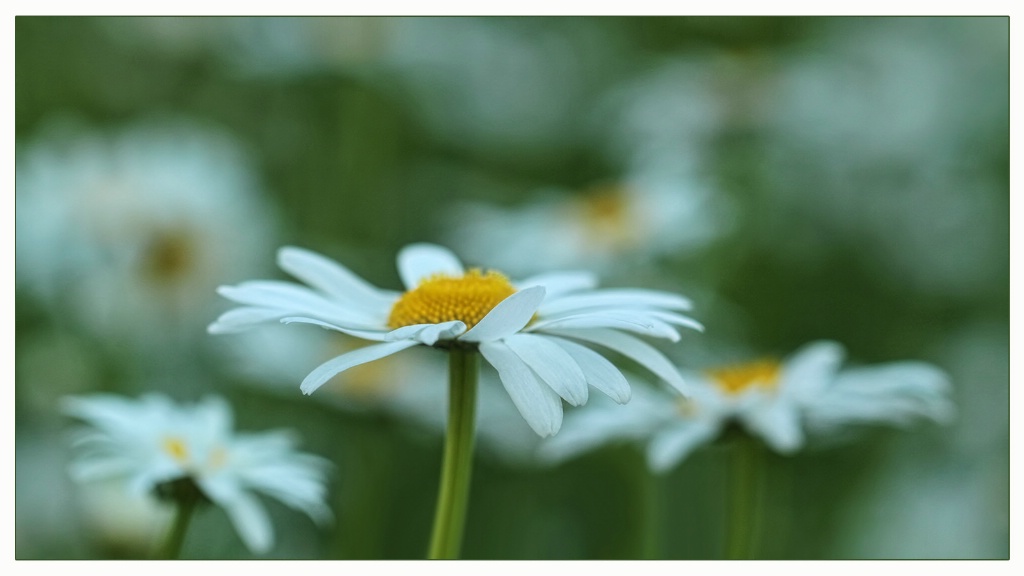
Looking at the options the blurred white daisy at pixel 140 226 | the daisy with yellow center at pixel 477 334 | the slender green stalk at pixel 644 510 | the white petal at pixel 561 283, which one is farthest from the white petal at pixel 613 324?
the blurred white daisy at pixel 140 226

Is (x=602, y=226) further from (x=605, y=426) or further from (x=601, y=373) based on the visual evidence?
(x=601, y=373)

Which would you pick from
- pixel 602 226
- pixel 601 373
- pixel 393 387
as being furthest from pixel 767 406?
pixel 602 226

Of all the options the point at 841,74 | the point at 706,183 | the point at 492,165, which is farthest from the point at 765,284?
the point at 492,165

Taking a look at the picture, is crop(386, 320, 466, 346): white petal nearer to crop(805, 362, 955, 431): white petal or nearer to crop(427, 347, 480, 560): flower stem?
crop(427, 347, 480, 560): flower stem

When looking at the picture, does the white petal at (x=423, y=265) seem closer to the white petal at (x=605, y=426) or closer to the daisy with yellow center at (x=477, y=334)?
the daisy with yellow center at (x=477, y=334)

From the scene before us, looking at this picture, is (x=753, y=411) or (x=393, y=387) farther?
(x=393, y=387)

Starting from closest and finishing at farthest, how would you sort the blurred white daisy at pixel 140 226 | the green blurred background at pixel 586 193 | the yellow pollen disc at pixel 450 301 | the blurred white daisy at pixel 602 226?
1. the yellow pollen disc at pixel 450 301
2. the green blurred background at pixel 586 193
3. the blurred white daisy at pixel 140 226
4. the blurred white daisy at pixel 602 226

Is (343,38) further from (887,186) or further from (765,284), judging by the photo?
(887,186)
